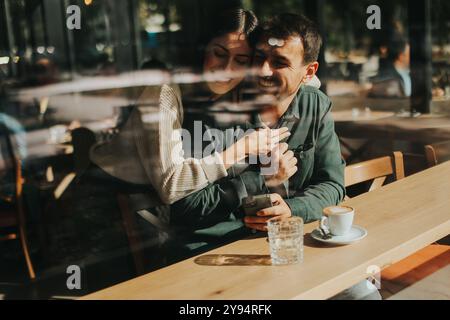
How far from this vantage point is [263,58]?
1855 millimetres

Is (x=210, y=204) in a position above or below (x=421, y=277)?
above

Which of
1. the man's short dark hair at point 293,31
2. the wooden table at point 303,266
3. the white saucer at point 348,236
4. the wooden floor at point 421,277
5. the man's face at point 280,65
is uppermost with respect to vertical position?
the man's short dark hair at point 293,31

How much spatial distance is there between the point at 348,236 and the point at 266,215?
0.85 feet

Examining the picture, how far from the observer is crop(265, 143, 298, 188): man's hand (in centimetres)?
185

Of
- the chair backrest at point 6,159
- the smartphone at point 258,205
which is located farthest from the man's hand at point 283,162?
the chair backrest at point 6,159

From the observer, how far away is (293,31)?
72.9 inches

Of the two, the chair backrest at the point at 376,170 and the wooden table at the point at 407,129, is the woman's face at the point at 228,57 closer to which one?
the chair backrest at the point at 376,170

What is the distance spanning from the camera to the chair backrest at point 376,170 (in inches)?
78.3

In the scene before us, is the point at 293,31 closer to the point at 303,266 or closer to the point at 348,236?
the point at 348,236

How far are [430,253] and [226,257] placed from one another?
0.98 metres

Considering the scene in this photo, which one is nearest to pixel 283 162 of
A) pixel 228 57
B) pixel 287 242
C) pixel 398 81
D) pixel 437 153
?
pixel 228 57

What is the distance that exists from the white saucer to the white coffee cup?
0.01m

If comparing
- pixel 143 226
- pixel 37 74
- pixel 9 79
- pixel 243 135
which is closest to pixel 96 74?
pixel 37 74

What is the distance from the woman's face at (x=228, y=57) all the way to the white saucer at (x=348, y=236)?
699 mm
